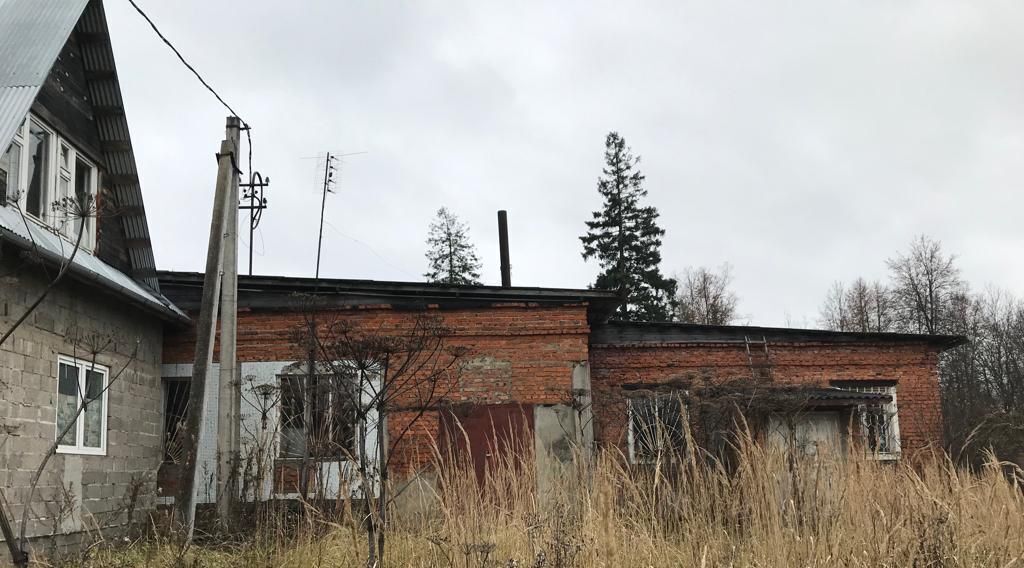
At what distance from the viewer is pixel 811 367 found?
1659 centimetres

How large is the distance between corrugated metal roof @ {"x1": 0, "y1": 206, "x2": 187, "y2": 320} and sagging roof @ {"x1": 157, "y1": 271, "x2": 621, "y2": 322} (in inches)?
45.4

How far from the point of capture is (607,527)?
5.50m

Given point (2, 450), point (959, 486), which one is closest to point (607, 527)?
point (959, 486)

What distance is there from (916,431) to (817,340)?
7.80 feet

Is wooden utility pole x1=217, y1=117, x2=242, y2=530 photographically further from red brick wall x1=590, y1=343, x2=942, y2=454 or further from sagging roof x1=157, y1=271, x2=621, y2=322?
red brick wall x1=590, y1=343, x2=942, y2=454

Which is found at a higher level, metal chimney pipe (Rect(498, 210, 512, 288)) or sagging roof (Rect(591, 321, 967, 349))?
metal chimney pipe (Rect(498, 210, 512, 288))

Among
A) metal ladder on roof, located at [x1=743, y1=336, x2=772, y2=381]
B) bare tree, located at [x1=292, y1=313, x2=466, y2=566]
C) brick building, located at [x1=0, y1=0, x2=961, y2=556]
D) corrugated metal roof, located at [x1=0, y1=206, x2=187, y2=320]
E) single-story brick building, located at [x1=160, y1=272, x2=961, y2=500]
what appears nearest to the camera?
bare tree, located at [x1=292, y1=313, x2=466, y2=566]

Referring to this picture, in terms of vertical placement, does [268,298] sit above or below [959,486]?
above

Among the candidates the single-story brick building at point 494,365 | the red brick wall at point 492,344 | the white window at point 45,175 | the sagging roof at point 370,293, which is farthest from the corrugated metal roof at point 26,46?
the red brick wall at point 492,344

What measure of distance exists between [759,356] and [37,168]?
11.8 meters

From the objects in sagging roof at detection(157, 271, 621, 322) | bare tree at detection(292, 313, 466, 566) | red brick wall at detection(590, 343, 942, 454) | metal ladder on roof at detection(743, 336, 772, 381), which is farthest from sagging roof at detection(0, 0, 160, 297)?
metal ladder on roof at detection(743, 336, 772, 381)

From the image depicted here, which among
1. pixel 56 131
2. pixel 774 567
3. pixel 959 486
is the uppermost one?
pixel 56 131

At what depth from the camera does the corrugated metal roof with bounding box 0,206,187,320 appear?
860 cm

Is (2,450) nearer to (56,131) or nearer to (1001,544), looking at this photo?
(56,131)
